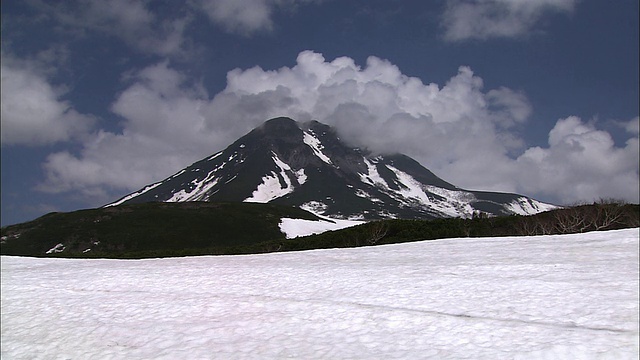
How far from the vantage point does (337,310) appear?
14.0 metres

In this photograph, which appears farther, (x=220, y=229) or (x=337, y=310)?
(x=220, y=229)

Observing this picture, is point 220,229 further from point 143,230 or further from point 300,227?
point 300,227

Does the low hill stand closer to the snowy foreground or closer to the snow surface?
the snow surface

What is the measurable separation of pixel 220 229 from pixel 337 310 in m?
88.3

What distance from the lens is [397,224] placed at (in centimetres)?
4719

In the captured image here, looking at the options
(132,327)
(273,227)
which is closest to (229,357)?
(132,327)

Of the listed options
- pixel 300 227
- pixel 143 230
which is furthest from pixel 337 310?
pixel 143 230

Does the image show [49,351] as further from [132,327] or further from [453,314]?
[453,314]

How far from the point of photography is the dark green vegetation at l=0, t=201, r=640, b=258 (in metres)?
42.1

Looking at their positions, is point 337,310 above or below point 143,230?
below

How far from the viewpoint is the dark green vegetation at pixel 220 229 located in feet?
138

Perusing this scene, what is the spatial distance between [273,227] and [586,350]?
9158 centimetres

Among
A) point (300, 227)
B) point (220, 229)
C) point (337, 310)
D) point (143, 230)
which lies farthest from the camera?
point (220, 229)

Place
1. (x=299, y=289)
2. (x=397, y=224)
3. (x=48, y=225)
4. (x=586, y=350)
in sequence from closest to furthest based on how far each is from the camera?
(x=586, y=350) < (x=299, y=289) < (x=397, y=224) < (x=48, y=225)
